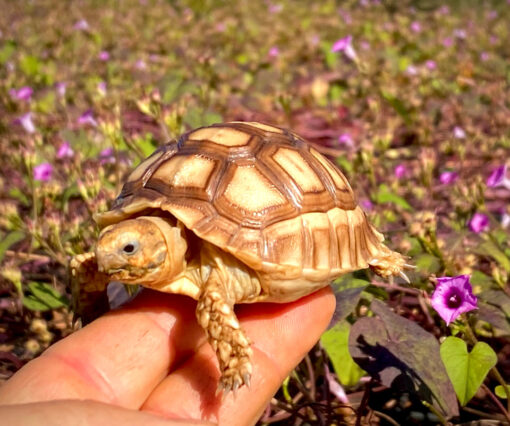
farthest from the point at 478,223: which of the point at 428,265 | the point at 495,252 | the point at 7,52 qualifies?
the point at 7,52

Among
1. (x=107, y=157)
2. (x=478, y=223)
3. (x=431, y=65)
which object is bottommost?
(x=431, y=65)

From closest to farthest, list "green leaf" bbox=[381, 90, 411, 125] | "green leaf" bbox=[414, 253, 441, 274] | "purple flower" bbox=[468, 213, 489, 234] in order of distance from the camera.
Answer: "green leaf" bbox=[414, 253, 441, 274]
"purple flower" bbox=[468, 213, 489, 234]
"green leaf" bbox=[381, 90, 411, 125]

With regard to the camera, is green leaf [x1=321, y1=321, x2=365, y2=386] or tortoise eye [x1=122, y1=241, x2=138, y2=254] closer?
tortoise eye [x1=122, y1=241, x2=138, y2=254]

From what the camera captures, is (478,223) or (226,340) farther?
(478,223)

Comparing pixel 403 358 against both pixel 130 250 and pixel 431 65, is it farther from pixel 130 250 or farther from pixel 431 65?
pixel 431 65

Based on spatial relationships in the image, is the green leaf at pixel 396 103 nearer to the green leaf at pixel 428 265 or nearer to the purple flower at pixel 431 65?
the purple flower at pixel 431 65

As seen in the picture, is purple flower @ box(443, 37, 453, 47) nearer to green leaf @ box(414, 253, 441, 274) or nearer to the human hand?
green leaf @ box(414, 253, 441, 274)

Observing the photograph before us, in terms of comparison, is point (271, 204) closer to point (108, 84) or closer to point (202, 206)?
point (202, 206)

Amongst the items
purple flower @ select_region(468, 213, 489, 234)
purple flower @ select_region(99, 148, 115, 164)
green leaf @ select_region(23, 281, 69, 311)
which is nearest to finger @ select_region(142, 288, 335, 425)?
green leaf @ select_region(23, 281, 69, 311)
